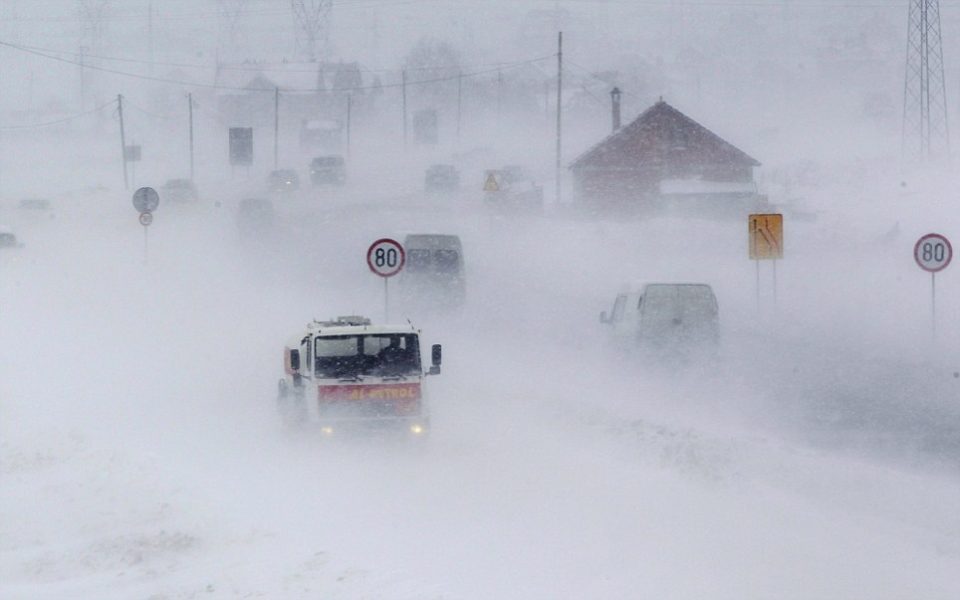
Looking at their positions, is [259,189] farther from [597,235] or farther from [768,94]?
[768,94]

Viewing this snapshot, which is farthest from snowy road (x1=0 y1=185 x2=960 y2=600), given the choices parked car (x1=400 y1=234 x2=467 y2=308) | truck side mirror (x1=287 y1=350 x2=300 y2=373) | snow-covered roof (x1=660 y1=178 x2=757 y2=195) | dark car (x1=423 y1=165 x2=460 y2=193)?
dark car (x1=423 y1=165 x2=460 y2=193)

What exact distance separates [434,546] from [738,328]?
2249 cm

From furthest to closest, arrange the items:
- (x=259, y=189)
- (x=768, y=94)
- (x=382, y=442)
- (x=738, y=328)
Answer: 1. (x=768, y=94)
2. (x=259, y=189)
3. (x=738, y=328)
4. (x=382, y=442)

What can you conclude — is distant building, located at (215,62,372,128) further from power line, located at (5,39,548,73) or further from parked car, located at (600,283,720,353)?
parked car, located at (600,283,720,353)

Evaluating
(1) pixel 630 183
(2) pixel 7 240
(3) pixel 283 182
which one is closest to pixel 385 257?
(2) pixel 7 240

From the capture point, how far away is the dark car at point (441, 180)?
78.6 m

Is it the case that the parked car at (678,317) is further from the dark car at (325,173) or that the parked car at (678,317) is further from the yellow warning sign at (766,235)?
the dark car at (325,173)

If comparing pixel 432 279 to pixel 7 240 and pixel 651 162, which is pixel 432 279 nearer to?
pixel 7 240

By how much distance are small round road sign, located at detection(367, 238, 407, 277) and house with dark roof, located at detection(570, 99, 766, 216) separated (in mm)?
50118

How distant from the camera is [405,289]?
114 feet

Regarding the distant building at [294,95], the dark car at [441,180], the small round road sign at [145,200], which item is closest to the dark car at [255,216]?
the dark car at [441,180]

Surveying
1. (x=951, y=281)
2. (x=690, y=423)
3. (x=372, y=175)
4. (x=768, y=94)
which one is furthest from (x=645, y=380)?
(x=768, y=94)

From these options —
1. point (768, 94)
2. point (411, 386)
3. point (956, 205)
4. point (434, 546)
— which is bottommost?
point (434, 546)

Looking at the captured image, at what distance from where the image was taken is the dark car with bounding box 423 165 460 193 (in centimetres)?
7856
